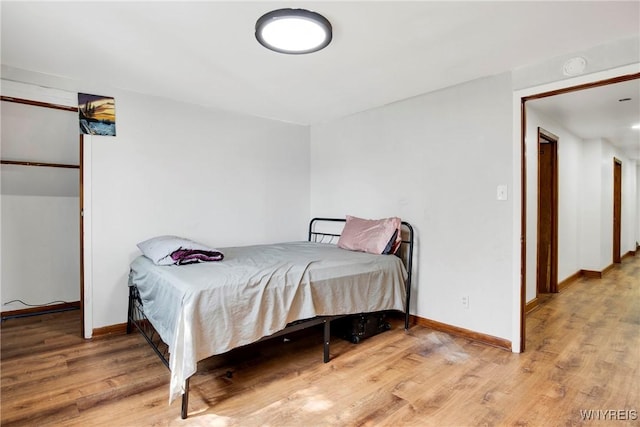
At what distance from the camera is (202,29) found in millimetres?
1997

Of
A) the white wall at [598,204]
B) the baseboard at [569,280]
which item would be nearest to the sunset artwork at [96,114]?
the baseboard at [569,280]

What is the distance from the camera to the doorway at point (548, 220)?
13.8 ft

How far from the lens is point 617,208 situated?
611 centimetres

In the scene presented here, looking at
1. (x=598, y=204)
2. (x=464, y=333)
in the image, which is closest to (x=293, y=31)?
(x=464, y=333)

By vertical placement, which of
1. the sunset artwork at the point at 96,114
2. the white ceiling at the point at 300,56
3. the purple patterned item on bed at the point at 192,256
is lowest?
the purple patterned item on bed at the point at 192,256

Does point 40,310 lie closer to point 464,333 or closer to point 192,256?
point 192,256

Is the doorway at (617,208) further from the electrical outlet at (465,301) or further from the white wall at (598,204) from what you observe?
the electrical outlet at (465,301)

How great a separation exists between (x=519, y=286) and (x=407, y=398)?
1305mm

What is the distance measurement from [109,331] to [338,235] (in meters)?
2.51

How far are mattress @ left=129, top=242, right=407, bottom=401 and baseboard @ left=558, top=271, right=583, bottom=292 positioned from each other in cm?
285

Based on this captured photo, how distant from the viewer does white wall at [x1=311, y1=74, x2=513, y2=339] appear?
268 cm

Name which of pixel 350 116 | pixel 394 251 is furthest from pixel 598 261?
pixel 350 116

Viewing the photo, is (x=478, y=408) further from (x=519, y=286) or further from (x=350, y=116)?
(x=350, y=116)

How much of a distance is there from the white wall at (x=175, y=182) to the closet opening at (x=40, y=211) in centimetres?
29
